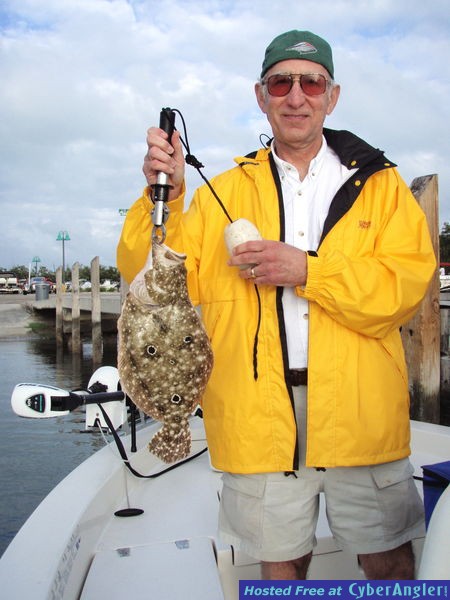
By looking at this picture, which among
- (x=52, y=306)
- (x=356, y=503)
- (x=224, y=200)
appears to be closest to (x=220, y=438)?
(x=356, y=503)

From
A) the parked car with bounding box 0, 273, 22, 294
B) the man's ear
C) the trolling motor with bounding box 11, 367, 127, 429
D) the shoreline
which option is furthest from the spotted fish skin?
the parked car with bounding box 0, 273, 22, 294

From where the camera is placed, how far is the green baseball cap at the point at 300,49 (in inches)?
99.5

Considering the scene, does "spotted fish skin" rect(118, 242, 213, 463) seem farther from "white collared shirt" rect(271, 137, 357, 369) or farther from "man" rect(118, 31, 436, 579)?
"white collared shirt" rect(271, 137, 357, 369)

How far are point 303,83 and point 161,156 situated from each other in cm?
79

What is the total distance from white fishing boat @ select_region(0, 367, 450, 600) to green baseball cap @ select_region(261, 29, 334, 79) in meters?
2.09

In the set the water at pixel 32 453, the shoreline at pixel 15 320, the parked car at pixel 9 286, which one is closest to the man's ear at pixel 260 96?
the water at pixel 32 453

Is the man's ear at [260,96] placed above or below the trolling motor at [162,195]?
above

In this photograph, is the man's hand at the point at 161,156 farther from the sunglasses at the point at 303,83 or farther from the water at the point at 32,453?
the water at the point at 32,453

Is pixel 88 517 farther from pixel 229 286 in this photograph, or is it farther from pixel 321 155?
pixel 321 155

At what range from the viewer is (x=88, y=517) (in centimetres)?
324

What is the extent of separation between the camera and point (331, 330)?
245 cm

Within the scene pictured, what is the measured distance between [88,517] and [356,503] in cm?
153

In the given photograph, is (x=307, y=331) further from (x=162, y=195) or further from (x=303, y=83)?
(x=303, y=83)

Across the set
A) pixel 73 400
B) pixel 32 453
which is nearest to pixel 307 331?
pixel 73 400
